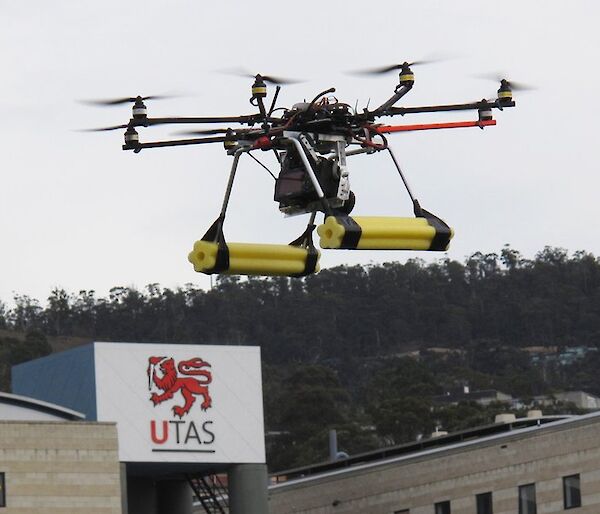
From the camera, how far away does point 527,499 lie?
264 feet

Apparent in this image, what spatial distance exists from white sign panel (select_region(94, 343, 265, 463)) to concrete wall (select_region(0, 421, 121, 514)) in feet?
3.92

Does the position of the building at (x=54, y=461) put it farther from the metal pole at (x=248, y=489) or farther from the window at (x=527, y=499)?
the window at (x=527, y=499)

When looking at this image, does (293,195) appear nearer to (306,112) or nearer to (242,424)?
(306,112)

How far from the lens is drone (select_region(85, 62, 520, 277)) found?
107 ft

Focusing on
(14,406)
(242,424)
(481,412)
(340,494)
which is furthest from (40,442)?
(481,412)

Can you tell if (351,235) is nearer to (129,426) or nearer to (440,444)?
(129,426)

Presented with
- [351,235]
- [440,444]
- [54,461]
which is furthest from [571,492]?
[351,235]

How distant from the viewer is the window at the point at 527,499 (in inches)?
3155

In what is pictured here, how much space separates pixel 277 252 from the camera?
32844mm

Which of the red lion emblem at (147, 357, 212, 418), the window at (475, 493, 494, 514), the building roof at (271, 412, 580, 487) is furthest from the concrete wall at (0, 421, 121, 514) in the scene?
the window at (475, 493, 494, 514)

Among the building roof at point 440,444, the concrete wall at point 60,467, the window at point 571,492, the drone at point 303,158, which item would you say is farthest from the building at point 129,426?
the drone at point 303,158

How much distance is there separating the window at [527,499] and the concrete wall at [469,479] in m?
0.21

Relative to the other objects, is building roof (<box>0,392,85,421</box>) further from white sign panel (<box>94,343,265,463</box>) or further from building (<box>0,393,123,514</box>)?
white sign panel (<box>94,343,265,463</box>)

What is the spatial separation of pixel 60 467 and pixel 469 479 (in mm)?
17722
